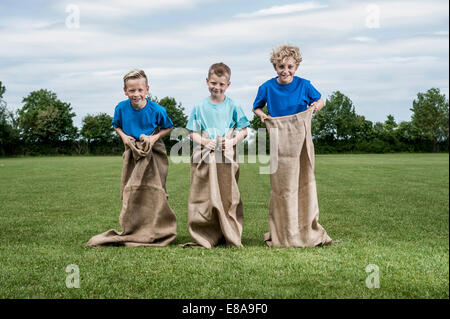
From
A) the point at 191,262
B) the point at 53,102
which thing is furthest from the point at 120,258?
the point at 53,102

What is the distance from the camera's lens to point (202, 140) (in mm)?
5617

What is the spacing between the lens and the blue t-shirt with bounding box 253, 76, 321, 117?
5629mm

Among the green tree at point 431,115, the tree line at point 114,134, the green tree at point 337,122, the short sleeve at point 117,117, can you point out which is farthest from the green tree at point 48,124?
the short sleeve at point 117,117

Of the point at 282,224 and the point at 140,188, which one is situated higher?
the point at 140,188

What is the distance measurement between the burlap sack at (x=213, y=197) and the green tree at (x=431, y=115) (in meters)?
78.8

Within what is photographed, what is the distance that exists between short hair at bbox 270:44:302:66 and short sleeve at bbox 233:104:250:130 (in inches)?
25.5

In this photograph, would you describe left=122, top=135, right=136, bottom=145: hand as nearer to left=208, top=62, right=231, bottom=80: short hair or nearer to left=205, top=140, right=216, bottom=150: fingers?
left=205, top=140, right=216, bottom=150: fingers

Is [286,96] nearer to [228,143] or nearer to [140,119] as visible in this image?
[228,143]

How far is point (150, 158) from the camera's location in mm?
6004

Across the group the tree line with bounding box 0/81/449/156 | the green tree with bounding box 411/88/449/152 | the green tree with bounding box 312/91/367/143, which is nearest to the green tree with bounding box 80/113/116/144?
the tree line with bounding box 0/81/449/156

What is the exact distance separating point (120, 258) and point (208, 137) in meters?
1.66

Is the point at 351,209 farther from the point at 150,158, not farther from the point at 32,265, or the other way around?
the point at 32,265

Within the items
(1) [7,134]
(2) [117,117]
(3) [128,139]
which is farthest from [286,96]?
(1) [7,134]

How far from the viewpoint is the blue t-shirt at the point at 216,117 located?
18.4 ft
